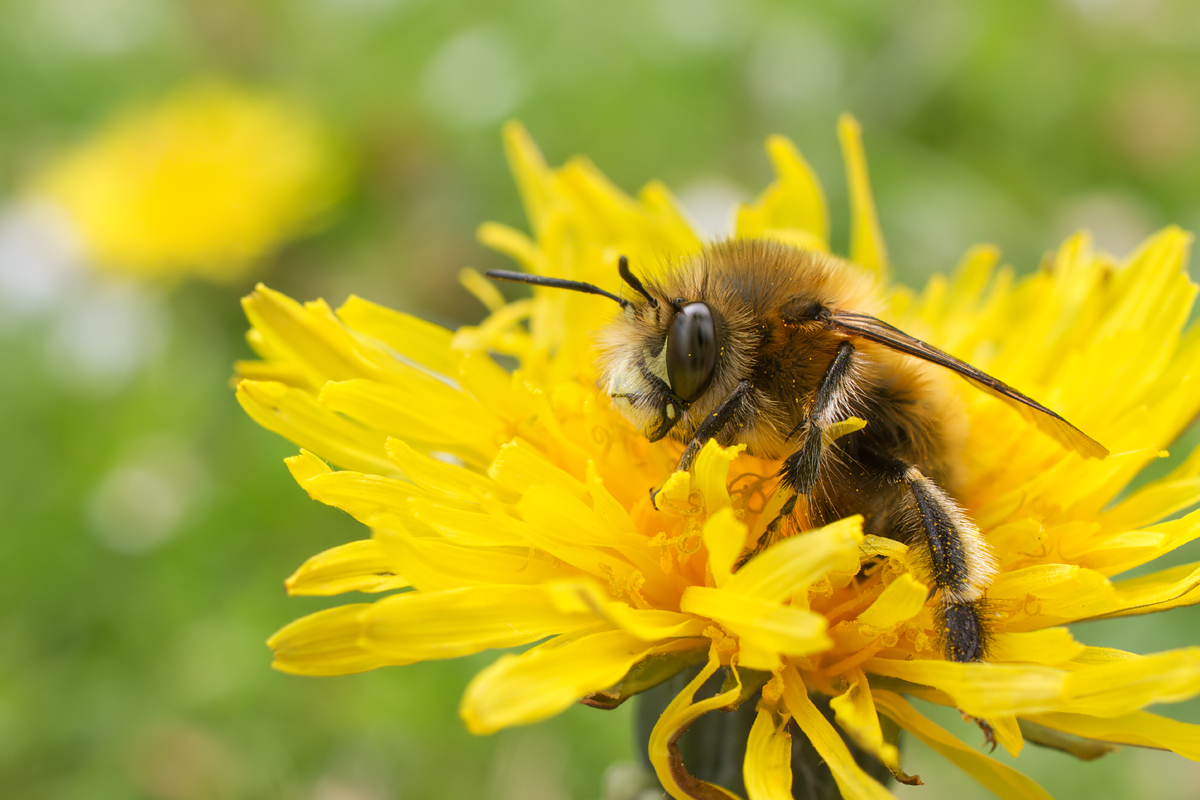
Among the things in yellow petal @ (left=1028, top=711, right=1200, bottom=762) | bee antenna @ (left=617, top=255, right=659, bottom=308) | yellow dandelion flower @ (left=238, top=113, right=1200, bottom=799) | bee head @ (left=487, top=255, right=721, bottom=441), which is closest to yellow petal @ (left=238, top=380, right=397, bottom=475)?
yellow dandelion flower @ (left=238, top=113, right=1200, bottom=799)

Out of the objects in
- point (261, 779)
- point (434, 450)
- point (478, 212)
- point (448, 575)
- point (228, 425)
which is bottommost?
point (261, 779)

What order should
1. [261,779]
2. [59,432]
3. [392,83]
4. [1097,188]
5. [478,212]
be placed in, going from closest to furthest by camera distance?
[261,779] → [59,432] → [1097,188] → [478,212] → [392,83]

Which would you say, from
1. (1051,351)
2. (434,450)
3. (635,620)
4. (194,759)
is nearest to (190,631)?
(194,759)

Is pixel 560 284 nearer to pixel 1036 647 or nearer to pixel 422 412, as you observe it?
pixel 422 412

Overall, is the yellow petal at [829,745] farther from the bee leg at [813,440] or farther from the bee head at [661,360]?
the bee head at [661,360]

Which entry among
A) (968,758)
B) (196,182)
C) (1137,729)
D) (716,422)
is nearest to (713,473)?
(716,422)

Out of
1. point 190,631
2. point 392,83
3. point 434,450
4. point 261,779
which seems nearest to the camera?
point 434,450

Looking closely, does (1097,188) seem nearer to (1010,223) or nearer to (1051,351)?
(1010,223)

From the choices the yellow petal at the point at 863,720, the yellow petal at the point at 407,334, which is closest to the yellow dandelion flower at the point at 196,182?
the yellow petal at the point at 407,334
